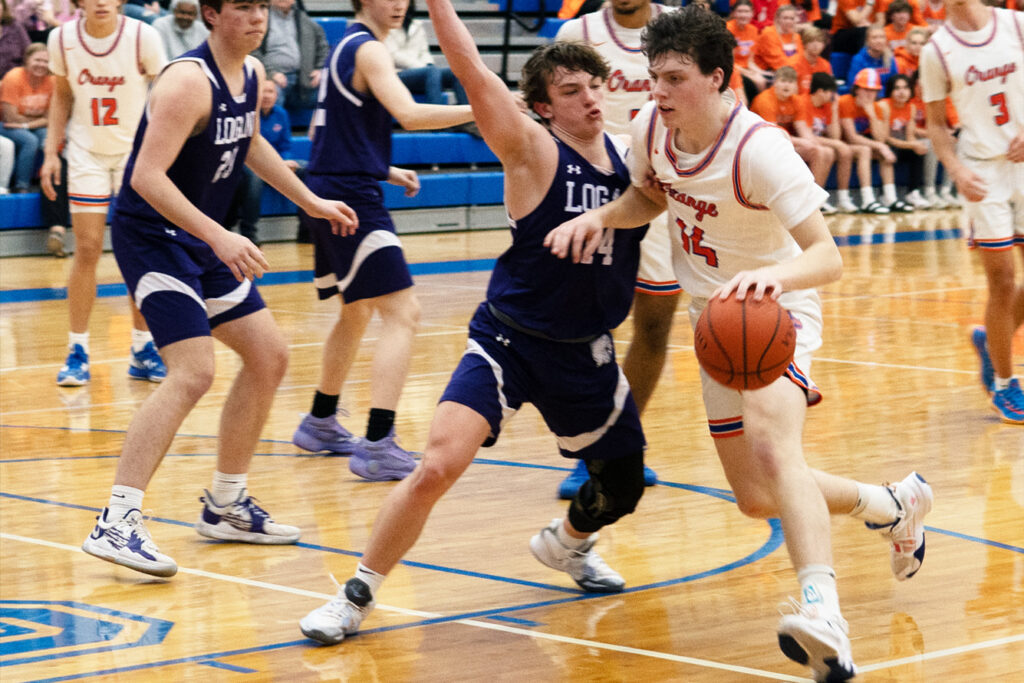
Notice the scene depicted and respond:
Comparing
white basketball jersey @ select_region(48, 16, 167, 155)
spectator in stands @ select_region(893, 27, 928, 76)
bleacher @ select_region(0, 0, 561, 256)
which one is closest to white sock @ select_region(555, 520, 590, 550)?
white basketball jersey @ select_region(48, 16, 167, 155)

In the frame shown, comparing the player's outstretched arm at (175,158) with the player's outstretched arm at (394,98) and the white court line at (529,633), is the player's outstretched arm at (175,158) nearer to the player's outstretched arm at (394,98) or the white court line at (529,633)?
the white court line at (529,633)

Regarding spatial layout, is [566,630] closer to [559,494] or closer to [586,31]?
[559,494]

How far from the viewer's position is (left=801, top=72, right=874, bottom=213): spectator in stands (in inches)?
645

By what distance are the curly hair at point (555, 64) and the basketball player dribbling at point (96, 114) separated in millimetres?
4168

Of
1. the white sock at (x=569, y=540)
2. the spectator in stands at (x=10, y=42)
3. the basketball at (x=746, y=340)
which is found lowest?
the spectator in stands at (x=10, y=42)

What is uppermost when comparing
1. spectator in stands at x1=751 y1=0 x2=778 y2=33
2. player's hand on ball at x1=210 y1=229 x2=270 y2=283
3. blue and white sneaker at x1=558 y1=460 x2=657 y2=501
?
player's hand on ball at x1=210 y1=229 x2=270 y2=283

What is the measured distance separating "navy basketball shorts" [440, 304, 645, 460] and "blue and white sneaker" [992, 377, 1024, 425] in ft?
9.73

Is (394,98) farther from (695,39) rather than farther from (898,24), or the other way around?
(898,24)

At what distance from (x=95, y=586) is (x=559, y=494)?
1727 mm

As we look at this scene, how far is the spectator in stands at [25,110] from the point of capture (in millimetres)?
12336

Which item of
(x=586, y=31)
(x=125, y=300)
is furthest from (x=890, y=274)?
(x=586, y=31)

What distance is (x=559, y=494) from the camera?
5402mm

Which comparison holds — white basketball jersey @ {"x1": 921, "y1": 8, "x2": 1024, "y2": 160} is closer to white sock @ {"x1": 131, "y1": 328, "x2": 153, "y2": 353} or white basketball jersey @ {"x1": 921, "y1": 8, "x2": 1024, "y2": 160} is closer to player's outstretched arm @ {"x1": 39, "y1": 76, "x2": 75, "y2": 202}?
white sock @ {"x1": 131, "y1": 328, "x2": 153, "y2": 353}

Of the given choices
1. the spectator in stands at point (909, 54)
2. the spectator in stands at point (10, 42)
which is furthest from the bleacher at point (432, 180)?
the spectator in stands at point (909, 54)
